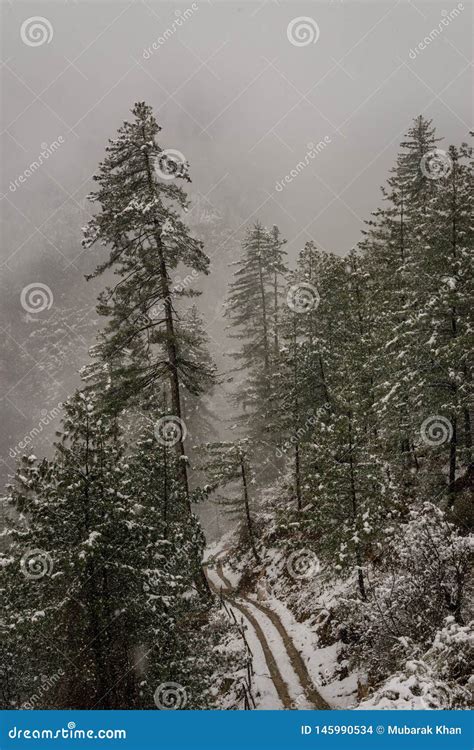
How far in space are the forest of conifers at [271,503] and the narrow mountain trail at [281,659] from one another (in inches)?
41.0

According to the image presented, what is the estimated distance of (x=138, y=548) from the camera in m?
10.3

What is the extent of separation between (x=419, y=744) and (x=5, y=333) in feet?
413

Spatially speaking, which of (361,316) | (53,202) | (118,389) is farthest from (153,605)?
(53,202)

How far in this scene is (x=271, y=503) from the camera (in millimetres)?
29172

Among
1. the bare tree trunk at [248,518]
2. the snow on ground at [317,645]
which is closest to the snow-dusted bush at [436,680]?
the snow on ground at [317,645]

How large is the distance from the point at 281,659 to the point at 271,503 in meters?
13.7

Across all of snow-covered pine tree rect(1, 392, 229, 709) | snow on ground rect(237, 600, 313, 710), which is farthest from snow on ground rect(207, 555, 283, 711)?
snow-covered pine tree rect(1, 392, 229, 709)

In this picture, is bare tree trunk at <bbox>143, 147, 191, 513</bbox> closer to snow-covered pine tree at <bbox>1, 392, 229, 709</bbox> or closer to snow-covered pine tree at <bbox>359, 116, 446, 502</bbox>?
snow-covered pine tree at <bbox>1, 392, 229, 709</bbox>

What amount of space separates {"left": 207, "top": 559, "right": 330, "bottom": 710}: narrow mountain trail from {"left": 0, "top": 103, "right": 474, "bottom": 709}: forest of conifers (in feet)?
3.42

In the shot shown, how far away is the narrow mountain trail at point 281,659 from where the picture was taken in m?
13.1

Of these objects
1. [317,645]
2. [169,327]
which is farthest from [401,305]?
[317,645]

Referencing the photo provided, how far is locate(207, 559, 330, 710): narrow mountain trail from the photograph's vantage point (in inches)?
515

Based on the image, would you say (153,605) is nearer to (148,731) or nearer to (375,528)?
(148,731)

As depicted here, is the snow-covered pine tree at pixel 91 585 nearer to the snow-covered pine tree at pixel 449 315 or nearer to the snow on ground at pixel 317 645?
the snow on ground at pixel 317 645
